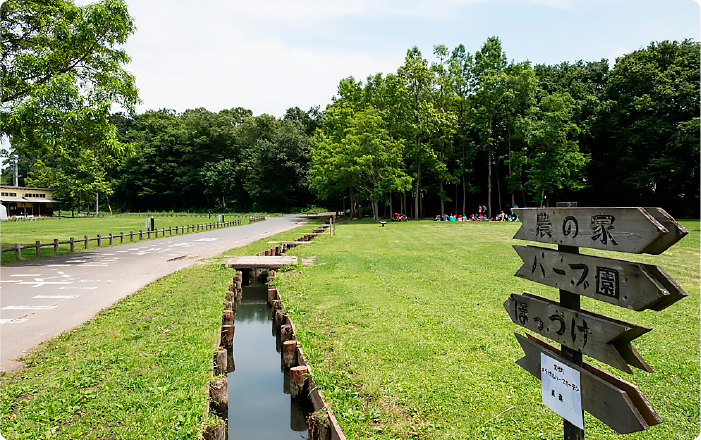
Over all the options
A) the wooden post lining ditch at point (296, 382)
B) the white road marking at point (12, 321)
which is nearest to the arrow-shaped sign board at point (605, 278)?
the wooden post lining ditch at point (296, 382)

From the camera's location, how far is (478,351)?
560cm

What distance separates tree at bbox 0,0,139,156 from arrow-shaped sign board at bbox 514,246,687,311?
15394mm

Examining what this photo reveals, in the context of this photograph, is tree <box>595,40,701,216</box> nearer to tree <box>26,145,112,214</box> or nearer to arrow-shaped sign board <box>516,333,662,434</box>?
arrow-shaped sign board <box>516,333,662,434</box>

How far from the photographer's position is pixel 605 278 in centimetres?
258

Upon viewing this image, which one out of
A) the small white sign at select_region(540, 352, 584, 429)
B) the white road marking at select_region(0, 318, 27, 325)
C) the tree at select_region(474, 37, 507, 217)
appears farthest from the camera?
the tree at select_region(474, 37, 507, 217)

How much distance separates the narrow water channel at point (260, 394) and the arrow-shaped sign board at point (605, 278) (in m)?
3.76

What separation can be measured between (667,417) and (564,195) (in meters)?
43.8

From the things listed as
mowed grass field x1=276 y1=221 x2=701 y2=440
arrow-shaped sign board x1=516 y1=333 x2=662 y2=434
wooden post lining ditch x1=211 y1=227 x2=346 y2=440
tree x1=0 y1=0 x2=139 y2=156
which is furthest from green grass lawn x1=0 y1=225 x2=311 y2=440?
tree x1=0 y1=0 x2=139 y2=156

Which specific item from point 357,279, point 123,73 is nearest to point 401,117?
point 123,73

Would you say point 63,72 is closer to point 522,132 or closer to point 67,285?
point 67,285

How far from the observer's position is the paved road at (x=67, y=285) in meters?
7.07

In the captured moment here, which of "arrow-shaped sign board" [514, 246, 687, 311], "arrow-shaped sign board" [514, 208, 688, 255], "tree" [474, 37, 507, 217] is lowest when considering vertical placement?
"arrow-shaped sign board" [514, 246, 687, 311]

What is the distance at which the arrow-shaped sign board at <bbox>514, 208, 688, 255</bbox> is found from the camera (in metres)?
2.27

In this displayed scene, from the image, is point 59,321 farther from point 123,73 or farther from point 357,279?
point 123,73
